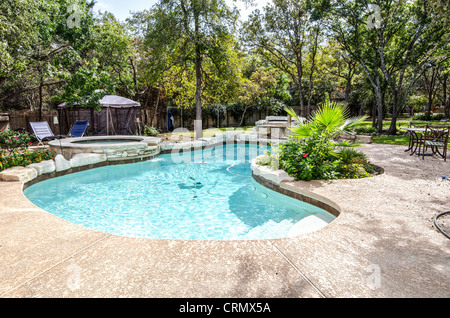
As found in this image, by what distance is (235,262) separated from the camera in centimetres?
234

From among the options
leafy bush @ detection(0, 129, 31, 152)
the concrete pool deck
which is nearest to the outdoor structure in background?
leafy bush @ detection(0, 129, 31, 152)

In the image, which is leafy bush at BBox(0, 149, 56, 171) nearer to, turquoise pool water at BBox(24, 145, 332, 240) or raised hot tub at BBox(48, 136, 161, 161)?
turquoise pool water at BBox(24, 145, 332, 240)

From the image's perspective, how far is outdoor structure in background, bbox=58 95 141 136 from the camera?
15.5m

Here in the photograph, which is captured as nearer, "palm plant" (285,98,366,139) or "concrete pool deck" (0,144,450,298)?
"concrete pool deck" (0,144,450,298)

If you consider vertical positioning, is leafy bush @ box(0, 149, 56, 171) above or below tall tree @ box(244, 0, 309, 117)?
below

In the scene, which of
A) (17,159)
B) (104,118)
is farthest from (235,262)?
(104,118)

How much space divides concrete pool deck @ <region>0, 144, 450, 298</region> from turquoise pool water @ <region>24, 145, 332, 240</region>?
1260mm

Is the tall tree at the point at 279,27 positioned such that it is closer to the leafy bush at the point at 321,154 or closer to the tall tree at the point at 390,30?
the tall tree at the point at 390,30

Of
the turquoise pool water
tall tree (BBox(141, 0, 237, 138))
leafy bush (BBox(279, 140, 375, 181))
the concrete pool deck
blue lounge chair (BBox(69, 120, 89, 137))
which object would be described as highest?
tall tree (BBox(141, 0, 237, 138))

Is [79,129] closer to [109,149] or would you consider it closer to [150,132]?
[150,132]
